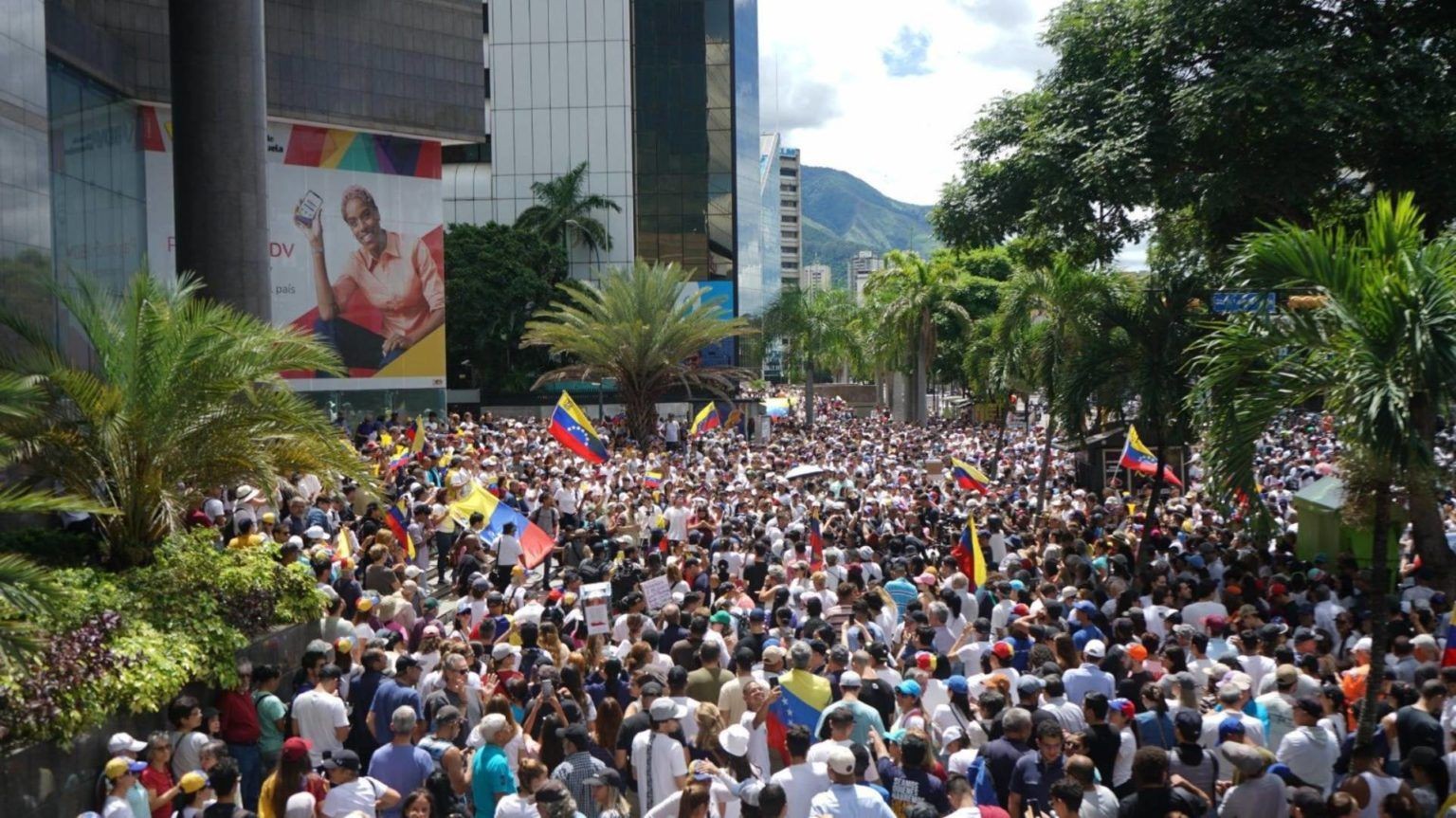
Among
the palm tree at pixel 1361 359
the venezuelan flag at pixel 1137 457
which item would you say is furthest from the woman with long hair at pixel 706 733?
the venezuelan flag at pixel 1137 457

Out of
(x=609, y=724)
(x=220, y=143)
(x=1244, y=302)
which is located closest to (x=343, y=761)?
(x=609, y=724)

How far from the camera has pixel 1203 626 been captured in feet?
37.5

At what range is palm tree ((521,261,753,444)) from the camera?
4109 cm

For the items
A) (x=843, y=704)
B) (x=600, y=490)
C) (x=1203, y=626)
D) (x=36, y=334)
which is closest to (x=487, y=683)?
(x=843, y=704)

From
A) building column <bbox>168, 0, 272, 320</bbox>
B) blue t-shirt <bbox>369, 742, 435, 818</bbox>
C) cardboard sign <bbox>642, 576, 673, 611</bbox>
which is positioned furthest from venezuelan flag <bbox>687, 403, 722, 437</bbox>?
blue t-shirt <bbox>369, 742, 435, 818</bbox>

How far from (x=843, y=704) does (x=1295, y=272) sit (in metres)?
5.07

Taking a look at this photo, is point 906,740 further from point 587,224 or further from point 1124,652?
point 587,224

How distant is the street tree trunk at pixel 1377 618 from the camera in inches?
342

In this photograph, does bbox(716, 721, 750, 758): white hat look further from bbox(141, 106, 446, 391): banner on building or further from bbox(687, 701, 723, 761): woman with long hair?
bbox(141, 106, 446, 391): banner on building

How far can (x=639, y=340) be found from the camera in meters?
41.2

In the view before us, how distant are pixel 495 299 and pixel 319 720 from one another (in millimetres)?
48634

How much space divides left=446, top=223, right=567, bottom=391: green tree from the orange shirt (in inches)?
586

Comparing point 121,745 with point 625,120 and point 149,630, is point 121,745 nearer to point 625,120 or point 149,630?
point 149,630

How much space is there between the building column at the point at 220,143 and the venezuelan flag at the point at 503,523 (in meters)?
5.62
